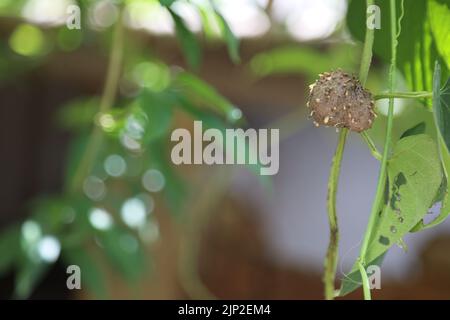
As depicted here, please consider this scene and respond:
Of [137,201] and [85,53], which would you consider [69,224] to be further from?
[85,53]

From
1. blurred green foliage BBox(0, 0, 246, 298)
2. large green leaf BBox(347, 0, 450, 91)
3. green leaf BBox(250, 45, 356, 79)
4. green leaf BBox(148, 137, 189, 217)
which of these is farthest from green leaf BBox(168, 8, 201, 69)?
green leaf BBox(250, 45, 356, 79)

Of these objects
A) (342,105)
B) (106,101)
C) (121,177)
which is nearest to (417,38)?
(342,105)

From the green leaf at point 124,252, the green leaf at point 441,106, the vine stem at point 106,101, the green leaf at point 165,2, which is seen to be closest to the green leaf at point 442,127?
the green leaf at point 441,106

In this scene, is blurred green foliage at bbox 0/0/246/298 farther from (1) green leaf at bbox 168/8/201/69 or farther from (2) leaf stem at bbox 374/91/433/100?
(2) leaf stem at bbox 374/91/433/100

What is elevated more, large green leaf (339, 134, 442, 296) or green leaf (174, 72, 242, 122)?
green leaf (174, 72, 242, 122)

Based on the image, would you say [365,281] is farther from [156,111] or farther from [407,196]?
[156,111]
